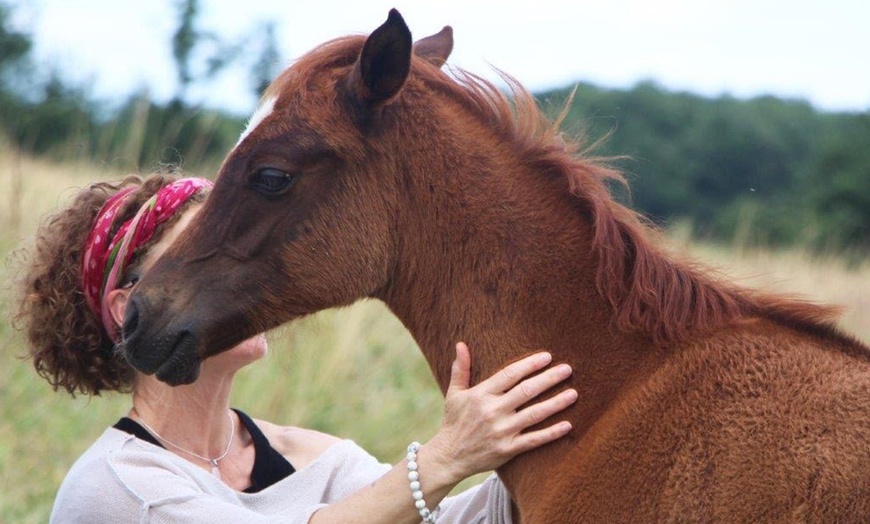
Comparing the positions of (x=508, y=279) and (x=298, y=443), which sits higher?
(x=508, y=279)

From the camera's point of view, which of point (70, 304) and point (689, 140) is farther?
point (689, 140)

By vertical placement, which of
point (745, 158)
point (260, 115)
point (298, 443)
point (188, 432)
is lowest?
point (745, 158)

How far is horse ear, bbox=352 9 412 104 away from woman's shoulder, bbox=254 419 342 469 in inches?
61.2

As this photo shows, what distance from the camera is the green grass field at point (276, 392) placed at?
6262 millimetres

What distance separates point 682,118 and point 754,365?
36.2 meters

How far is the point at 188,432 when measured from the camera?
3570 millimetres

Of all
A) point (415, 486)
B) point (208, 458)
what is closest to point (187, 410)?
point (208, 458)

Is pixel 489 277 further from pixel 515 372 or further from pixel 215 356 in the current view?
pixel 215 356

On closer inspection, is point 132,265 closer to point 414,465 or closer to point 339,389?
point 414,465

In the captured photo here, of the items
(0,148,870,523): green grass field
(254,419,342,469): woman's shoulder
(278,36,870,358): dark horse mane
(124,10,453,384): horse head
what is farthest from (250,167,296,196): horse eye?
(0,148,870,523): green grass field

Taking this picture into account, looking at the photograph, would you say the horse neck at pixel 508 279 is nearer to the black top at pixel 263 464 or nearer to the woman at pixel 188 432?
the woman at pixel 188 432

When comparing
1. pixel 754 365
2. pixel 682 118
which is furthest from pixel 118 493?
pixel 682 118

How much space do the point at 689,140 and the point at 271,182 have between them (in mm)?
34570

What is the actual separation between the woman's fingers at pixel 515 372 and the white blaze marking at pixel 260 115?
40.5 inches
